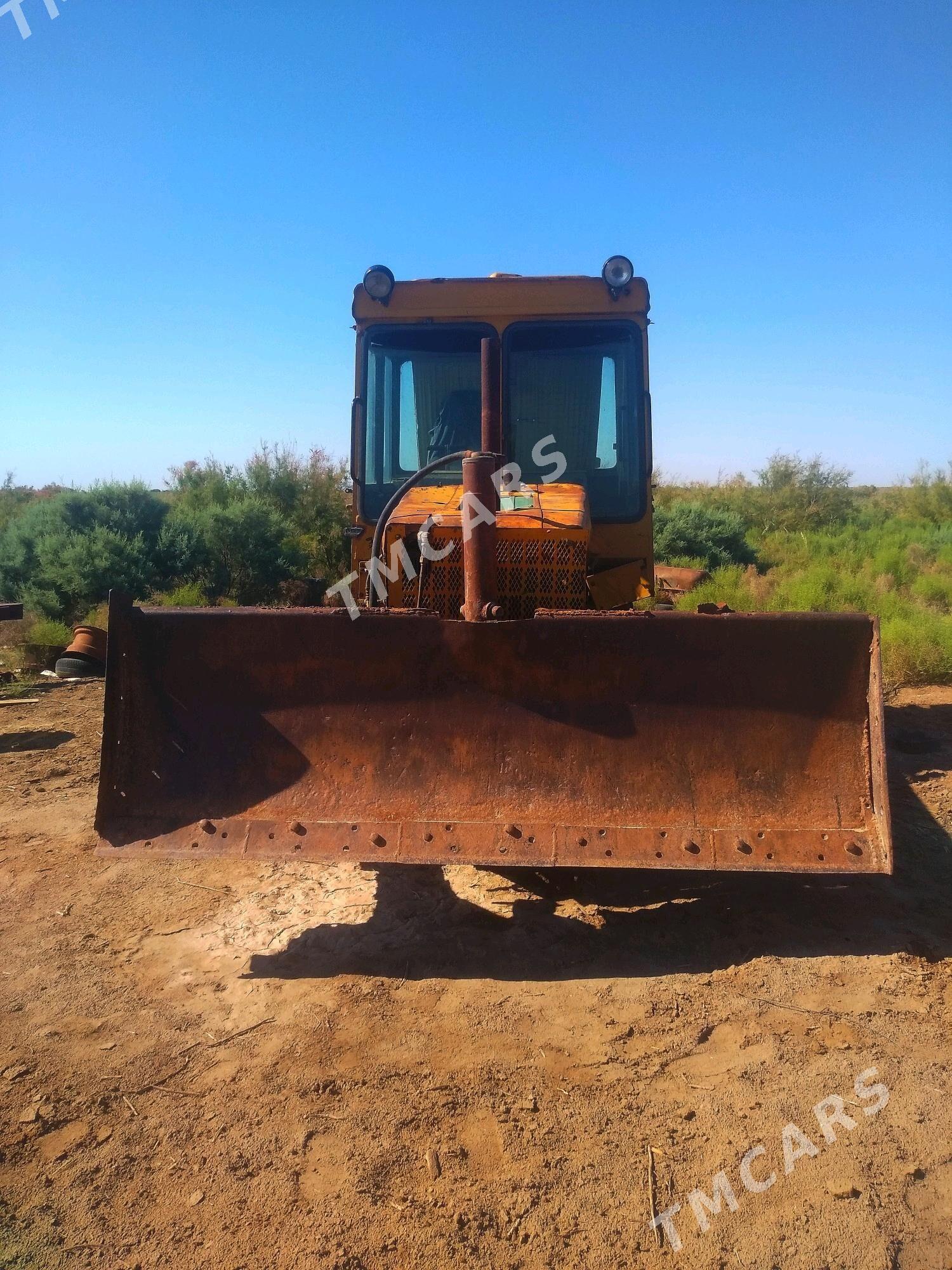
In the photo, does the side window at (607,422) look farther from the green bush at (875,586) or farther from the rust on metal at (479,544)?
the green bush at (875,586)

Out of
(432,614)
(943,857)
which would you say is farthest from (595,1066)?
(943,857)

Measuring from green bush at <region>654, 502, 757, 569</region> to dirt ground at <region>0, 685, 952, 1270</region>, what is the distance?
1397cm

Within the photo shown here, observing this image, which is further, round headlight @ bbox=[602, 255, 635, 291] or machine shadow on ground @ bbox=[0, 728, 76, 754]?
machine shadow on ground @ bbox=[0, 728, 76, 754]

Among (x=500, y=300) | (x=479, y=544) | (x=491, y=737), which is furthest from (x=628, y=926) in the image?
(x=500, y=300)

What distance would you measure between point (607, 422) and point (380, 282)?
1588 mm

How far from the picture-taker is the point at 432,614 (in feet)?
11.6

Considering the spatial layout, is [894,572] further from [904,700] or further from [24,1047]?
[24,1047]

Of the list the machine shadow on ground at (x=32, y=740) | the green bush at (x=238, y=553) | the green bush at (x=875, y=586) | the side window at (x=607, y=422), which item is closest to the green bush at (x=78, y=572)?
the green bush at (x=238, y=553)

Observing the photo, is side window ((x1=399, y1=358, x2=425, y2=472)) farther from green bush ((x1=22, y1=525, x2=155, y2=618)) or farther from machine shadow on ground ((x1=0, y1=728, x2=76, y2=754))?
green bush ((x1=22, y1=525, x2=155, y2=618))

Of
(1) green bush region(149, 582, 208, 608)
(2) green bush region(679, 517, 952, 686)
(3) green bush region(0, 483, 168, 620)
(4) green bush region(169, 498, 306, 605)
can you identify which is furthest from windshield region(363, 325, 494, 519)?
(4) green bush region(169, 498, 306, 605)

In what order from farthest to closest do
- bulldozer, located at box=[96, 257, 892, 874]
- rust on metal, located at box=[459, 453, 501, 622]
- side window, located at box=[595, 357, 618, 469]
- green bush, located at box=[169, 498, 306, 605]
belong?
green bush, located at box=[169, 498, 306, 605] → side window, located at box=[595, 357, 618, 469] → rust on metal, located at box=[459, 453, 501, 622] → bulldozer, located at box=[96, 257, 892, 874]

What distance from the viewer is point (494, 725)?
3486mm

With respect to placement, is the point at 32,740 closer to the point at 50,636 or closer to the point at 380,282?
the point at 50,636

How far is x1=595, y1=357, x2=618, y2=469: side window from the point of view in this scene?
4.96 meters
